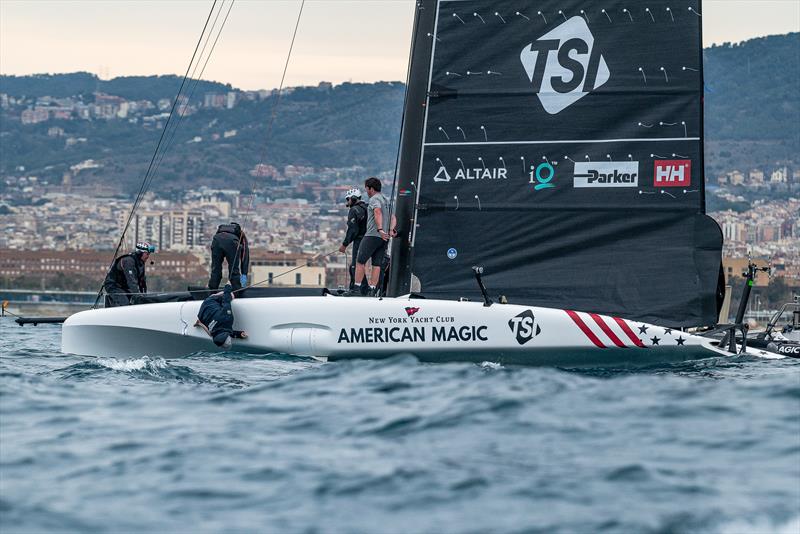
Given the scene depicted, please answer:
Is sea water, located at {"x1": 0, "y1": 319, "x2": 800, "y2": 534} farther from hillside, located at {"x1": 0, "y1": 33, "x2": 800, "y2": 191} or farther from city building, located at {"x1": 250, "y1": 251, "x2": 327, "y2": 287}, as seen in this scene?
hillside, located at {"x1": 0, "y1": 33, "x2": 800, "y2": 191}

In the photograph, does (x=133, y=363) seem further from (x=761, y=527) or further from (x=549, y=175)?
(x=761, y=527)

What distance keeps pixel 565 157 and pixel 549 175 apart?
0.18 m

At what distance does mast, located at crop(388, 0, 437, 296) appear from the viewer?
9.95 metres

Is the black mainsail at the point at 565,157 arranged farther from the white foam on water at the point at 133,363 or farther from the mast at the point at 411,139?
the white foam on water at the point at 133,363

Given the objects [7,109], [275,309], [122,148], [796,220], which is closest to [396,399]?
[275,309]

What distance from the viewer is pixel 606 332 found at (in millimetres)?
8992

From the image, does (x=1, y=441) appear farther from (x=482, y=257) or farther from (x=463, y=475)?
(x=482, y=257)

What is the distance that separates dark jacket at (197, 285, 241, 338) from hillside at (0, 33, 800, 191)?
109671mm

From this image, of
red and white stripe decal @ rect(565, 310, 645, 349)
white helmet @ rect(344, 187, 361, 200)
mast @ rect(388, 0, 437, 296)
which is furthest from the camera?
white helmet @ rect(344, 187, 361, 200)

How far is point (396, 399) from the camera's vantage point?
6.79 metres

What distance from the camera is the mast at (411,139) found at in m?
9.95

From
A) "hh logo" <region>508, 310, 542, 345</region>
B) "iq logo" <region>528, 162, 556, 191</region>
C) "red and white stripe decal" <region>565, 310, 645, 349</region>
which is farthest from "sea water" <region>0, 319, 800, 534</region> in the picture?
"iq logo" <region>528, 162, 556, 191</region>

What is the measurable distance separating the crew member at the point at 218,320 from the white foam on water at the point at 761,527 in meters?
5.51

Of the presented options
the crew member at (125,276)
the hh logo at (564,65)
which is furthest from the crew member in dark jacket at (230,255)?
the hh logo at (564,65)
